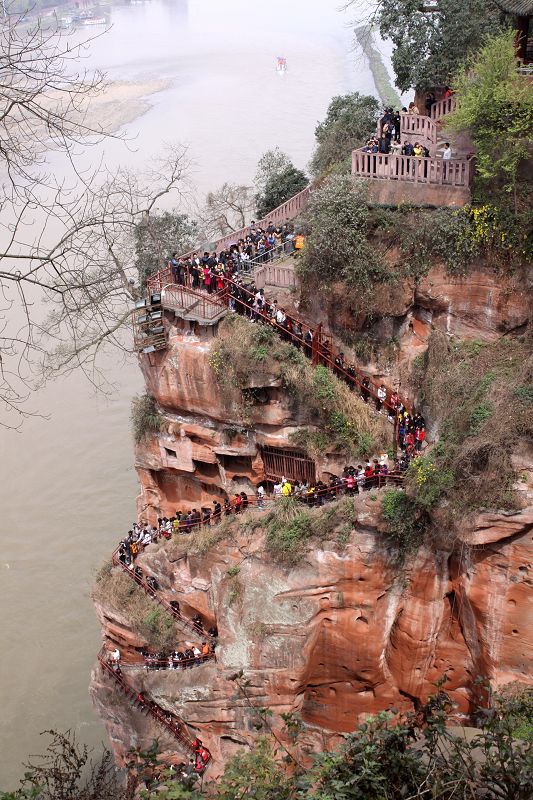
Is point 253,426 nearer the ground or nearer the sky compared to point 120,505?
nearer the sky

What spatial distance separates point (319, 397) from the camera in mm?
19938

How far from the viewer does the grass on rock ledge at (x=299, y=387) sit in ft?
65.6

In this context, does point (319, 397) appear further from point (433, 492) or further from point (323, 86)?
point (323, 86)

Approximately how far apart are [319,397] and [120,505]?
577 inches

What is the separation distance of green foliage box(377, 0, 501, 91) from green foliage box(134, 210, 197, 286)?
896 cm

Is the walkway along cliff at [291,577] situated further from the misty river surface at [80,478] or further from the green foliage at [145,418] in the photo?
the misty river surface at [80,478]

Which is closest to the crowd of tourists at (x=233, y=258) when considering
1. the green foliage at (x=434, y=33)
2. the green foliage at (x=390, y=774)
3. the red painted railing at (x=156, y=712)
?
the green foliage at (x=434, y=33)

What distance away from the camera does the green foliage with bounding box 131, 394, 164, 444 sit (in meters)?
22.7

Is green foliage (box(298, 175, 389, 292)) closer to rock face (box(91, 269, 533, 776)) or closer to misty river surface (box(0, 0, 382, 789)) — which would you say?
rock face (box(91, 269, 533, 776))

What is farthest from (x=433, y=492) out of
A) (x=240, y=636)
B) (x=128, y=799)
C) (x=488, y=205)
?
(x=128, y=799)

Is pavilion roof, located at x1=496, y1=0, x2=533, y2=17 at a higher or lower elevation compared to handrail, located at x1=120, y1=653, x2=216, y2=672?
higher

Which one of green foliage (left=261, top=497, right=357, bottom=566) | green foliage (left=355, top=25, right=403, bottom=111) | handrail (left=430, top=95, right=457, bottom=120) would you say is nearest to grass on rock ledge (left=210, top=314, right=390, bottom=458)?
green foliage (left=261, top=497, right=357, bottom=566)

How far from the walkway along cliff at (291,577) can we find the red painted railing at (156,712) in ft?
0.21

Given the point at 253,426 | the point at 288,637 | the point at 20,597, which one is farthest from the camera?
the point at 20,597
